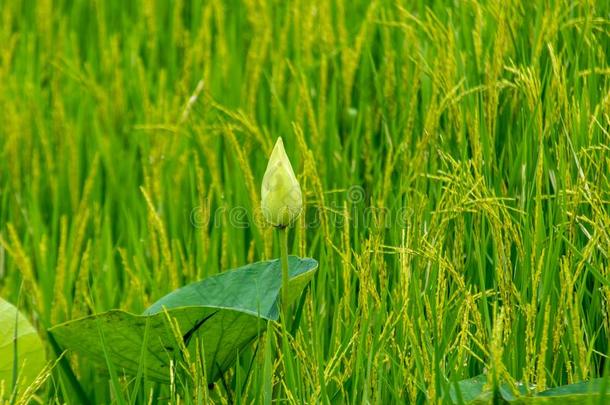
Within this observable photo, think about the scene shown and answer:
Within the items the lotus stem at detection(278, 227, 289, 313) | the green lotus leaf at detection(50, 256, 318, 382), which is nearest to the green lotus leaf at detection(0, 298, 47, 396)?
the green lotus leaf at detection(50, 256, 318, 382)

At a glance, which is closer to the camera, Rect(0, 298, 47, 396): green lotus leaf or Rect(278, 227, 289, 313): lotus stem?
Rect(278, 227, 289, 313): lotus stem

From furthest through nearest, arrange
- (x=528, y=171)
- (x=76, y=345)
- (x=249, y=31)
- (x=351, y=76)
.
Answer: (x=249, y=31)
(x=351, y=76)
(x=528, y=171)
(x=76, y=345)

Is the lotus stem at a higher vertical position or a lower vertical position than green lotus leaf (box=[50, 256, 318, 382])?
higher

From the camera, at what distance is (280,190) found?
135 cm

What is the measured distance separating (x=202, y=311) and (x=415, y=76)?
2.89ft

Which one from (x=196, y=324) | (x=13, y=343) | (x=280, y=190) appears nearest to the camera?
(x=280, y=190)

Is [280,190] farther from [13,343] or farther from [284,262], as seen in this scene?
[13,343]

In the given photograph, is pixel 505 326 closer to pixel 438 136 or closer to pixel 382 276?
pixel 382 276

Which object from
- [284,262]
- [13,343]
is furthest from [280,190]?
[13,343]

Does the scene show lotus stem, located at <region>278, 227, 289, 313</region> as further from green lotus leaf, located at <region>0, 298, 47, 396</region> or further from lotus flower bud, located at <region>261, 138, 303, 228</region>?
green lotus leaf, located at <region>0, 298, 47, 396</region>

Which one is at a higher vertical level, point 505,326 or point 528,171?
point 528,171

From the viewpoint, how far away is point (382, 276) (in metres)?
1.55

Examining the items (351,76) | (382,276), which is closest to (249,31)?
(351,76)

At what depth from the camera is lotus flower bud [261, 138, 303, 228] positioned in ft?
4.42
